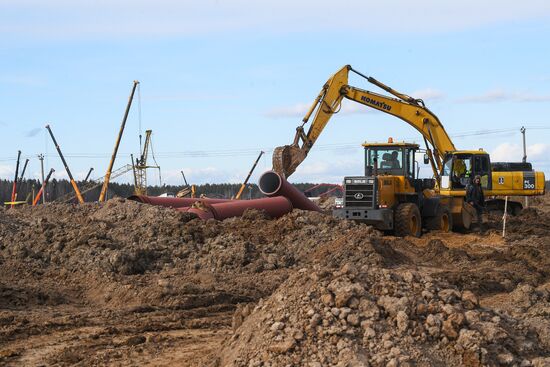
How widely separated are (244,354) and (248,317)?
0.92 meters

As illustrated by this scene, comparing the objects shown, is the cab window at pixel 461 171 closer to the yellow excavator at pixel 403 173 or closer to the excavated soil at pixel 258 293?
the yellow excavator at pixel 403 173

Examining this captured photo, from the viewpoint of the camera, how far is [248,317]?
8.16m

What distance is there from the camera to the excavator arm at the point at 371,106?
2586 centimetres

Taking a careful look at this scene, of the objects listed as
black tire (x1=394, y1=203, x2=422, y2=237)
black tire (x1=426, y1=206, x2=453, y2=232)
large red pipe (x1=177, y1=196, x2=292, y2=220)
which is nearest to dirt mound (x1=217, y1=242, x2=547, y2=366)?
large red pipe (x1=177, y1=196, x2=292, y2=220)

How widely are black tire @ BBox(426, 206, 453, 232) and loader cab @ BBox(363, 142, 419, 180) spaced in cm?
139

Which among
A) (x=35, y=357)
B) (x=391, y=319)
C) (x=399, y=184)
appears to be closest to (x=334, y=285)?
(x=391, y=319)

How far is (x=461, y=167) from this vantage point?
26703 millimetres

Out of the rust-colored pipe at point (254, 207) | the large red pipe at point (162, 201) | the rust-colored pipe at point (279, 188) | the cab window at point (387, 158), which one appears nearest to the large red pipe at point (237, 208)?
the rust-colored pipe at point (254, 207)

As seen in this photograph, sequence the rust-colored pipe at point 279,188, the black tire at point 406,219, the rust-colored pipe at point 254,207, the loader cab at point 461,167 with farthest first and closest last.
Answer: the loader cab at point 461,167, the rust-colored pipe at point 279,188, the black tire at point 406,219, the rust-colored pipe at point 254,207

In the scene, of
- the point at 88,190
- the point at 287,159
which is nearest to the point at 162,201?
the point at 287,159

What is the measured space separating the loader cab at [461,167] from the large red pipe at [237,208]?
604 centimetres

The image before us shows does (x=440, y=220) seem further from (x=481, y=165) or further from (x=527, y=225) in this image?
(x=481, y=165)

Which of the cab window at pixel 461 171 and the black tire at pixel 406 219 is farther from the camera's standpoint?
the cab window at pixel 461 171

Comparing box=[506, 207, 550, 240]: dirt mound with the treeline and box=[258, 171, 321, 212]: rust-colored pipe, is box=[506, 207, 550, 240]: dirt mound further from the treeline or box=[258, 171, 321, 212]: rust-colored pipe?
the treeline
